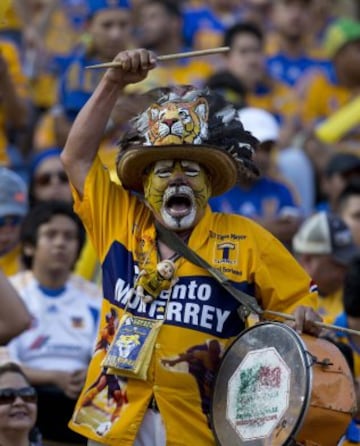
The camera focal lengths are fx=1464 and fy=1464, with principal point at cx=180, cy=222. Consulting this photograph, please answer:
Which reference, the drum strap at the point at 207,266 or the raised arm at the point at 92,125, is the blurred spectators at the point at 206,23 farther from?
the drum strap at the point at 207,266

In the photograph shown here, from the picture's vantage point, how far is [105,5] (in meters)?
11.3

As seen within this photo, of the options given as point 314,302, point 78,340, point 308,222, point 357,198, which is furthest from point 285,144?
point 314,302

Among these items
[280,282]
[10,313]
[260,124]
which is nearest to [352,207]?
[260,124]

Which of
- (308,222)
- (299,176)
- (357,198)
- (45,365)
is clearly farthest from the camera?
(299,176)

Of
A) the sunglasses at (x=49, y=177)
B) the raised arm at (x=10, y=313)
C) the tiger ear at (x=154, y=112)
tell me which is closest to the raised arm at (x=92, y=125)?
the tiger ear at (x=154, y=112)

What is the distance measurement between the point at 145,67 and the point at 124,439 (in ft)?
5.26

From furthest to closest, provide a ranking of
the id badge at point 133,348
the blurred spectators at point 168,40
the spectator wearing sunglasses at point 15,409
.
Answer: the blurred spectators at point 168,40 < the spectator wearing sunglasses at point 15,409 < the id badge at point 133,348

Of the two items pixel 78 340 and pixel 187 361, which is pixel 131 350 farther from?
pixel 78 340

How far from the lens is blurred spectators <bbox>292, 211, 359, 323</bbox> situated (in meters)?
9.22

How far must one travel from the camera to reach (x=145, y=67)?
250 inches

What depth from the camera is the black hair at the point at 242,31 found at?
40.1 feet

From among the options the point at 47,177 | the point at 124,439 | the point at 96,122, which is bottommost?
the point at 124,439

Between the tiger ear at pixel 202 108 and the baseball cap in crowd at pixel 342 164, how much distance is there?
190 inches

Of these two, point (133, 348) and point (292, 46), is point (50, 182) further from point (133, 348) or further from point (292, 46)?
point (133, 348)
